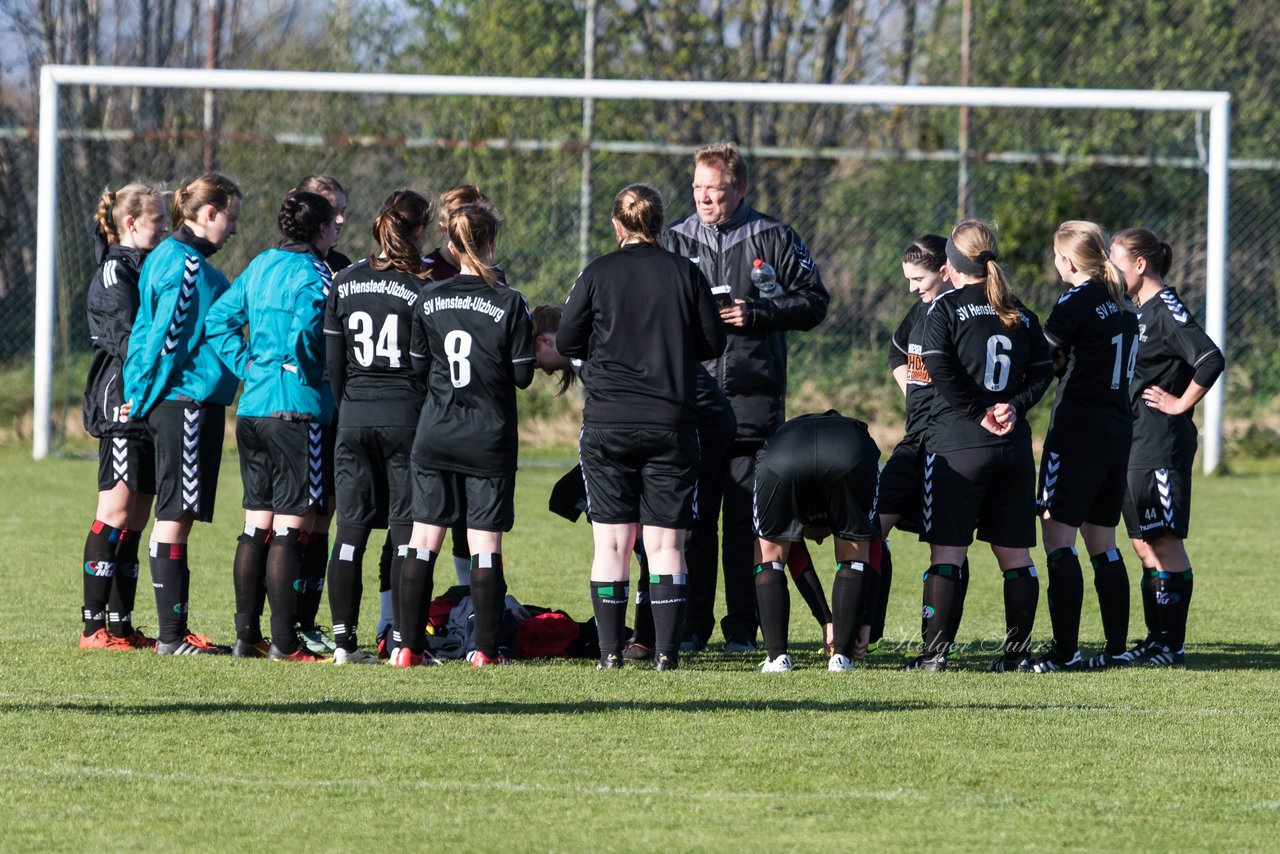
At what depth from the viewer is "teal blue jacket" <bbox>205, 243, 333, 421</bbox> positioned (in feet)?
21.9

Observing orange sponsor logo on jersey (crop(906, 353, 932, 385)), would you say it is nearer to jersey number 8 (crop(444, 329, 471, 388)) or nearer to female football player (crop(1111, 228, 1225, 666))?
female football player (crop(1111, 228, 1225, 666))

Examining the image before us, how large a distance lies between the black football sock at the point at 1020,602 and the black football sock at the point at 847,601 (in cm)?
57

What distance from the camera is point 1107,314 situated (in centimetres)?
672

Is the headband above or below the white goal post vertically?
below

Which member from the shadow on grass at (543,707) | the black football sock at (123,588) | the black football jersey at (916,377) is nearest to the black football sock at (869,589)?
the black football jersey at (916,377)

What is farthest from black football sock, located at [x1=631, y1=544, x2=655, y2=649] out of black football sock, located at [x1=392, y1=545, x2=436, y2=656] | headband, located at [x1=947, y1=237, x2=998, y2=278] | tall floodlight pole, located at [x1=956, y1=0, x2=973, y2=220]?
tall floodlight pole, located at [x1=956, y1=0, x2=973, y2=220]

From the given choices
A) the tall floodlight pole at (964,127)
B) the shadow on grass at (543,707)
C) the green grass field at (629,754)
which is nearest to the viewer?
the green grass field at (629,754)

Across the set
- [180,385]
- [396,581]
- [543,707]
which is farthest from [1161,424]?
[180,385]

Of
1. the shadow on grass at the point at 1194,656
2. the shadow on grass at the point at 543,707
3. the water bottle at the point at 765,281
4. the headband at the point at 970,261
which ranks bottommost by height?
the shadow on grass at the point at 1194,656

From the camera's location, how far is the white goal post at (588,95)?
1431 centimetres

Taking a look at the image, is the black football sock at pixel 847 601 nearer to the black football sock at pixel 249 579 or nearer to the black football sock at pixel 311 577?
the black football sock at pixel 311 577

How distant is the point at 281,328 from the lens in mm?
6684

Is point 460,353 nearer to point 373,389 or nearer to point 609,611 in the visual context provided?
point 373,389

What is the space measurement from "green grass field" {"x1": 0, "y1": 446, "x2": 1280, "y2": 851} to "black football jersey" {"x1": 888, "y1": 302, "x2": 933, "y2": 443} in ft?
3.12
